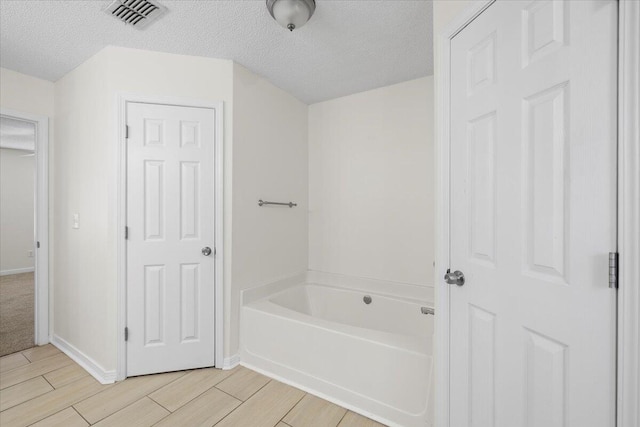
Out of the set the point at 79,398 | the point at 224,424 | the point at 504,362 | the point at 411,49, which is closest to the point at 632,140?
the point at 504,362

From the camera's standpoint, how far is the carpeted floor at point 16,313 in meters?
2.56

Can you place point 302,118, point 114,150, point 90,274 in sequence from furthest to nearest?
point 302,118
point 90,274
point 114,150

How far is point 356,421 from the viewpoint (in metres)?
1.65

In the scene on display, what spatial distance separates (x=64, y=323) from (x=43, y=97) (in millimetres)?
1932

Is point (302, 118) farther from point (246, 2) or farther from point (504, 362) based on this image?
point (504, 362)

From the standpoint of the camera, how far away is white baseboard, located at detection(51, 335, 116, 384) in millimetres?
1985

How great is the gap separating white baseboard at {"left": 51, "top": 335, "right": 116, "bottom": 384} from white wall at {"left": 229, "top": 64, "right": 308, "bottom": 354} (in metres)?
0.80

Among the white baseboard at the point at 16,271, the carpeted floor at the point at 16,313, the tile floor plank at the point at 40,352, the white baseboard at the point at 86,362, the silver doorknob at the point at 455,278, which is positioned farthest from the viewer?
the white baseboard at the point at 16,271

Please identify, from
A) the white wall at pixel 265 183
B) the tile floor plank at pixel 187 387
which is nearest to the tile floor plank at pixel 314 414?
the tile floor plank at pixel 187 387

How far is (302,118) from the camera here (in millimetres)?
2982

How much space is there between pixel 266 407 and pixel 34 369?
1830mm

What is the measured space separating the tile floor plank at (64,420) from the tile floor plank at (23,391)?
0.34 metres

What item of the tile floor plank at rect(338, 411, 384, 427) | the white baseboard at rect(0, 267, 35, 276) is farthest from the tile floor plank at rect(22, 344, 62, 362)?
the white baseboard at rect(0, 267, 35, 276)

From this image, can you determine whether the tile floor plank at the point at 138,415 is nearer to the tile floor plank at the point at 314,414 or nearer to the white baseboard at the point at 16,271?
the tile floor plank at the point at 314,414
